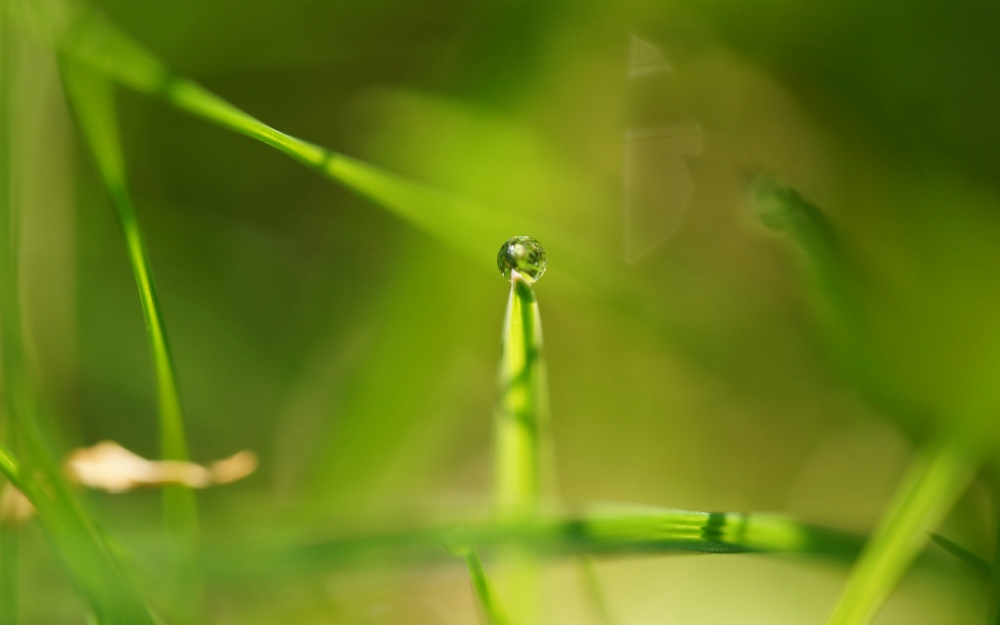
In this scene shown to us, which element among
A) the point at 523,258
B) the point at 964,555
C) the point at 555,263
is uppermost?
the point at 555,263

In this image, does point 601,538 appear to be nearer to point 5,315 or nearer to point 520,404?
point 520,404

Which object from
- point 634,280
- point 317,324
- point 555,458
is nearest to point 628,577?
point 555,458

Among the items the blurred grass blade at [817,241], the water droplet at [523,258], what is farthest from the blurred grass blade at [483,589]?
the blurred grass blade at [817,241]

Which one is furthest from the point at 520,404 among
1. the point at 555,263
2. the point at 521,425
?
the point at 555,263

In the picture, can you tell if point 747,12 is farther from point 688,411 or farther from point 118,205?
point 118,205

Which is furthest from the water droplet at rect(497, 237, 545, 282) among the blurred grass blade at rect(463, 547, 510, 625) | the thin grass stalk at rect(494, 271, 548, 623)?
the blurred grass blade at rect(463, 547, 510, 625)
